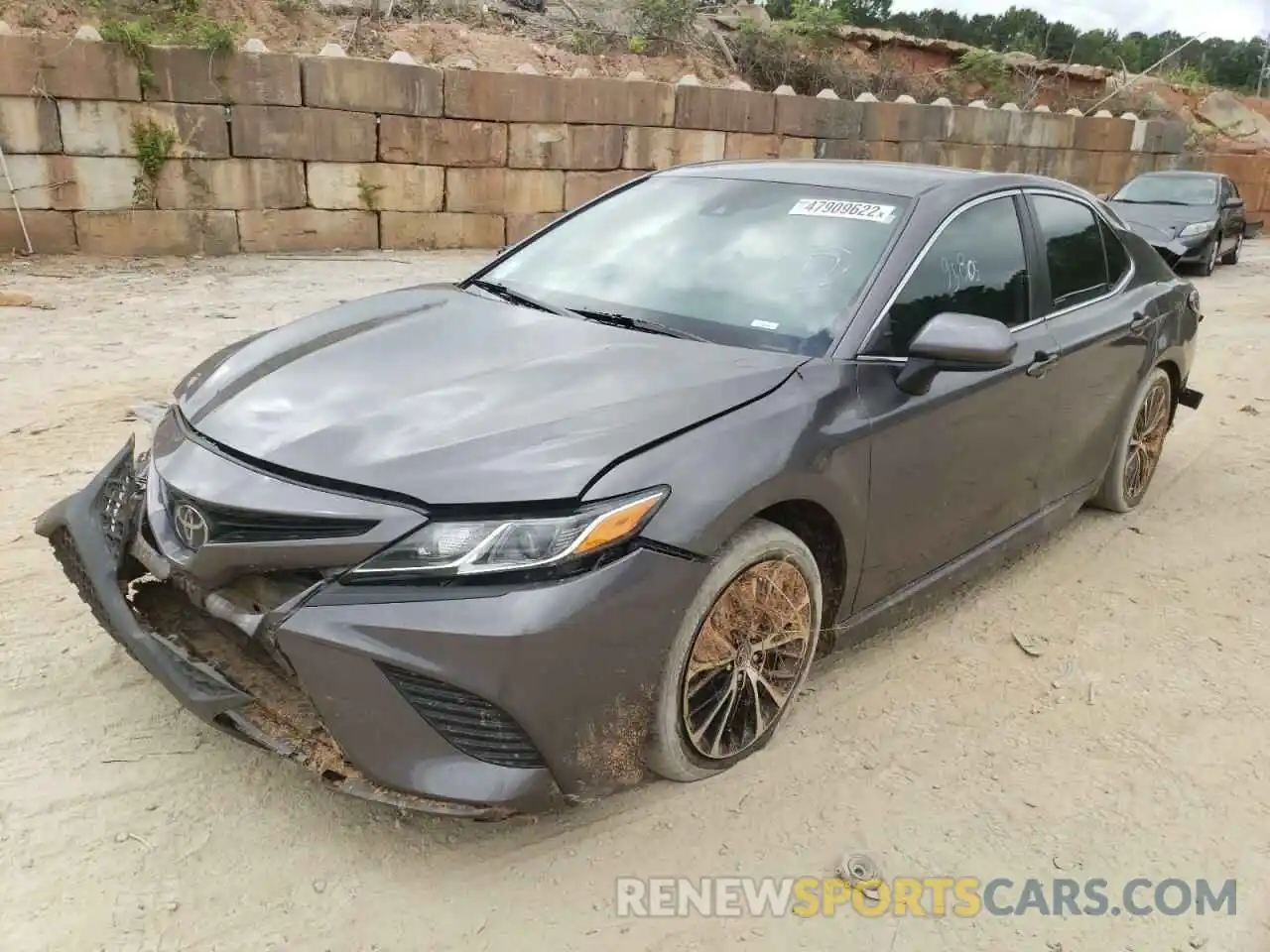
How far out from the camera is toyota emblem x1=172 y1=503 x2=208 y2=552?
232 centimetres

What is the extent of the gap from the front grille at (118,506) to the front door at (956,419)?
2.01m

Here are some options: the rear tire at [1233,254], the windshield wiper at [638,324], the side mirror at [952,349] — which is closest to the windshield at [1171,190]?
the rear tire at [1233,254]

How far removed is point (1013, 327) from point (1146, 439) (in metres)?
1.75

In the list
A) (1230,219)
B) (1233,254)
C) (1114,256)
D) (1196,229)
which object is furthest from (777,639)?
(1233,254)

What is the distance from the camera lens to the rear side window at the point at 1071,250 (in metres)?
3.77

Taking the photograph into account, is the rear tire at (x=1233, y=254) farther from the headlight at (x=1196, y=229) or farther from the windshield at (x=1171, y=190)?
the headlight at (x=1196, y=229)

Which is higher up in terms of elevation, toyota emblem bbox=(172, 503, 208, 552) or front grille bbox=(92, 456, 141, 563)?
toyota emblem bbox=(172, 503, 208, 552)

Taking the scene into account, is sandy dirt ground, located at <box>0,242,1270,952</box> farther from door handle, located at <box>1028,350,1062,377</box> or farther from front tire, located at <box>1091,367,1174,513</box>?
door handle, located at <box>1028,350,1062,377</box>

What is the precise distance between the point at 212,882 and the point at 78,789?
1.72 ft

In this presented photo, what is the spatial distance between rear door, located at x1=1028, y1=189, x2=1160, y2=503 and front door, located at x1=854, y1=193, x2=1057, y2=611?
14cm

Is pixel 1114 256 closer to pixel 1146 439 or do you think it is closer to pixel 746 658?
pixel 1146 439

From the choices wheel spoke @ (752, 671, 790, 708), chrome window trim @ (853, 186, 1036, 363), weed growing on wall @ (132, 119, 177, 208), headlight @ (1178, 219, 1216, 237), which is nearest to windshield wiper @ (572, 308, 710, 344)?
chrome window trim @ (853, 186, 1036, 363)

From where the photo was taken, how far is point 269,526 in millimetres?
2213

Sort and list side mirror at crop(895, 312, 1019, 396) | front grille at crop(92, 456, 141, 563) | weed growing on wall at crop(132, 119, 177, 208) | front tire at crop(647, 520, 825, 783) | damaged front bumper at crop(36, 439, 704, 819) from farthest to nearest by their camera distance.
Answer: weed growing on wall at crop(132, 119, 177, 208)
side mirror at crop(895, 312, 1019, 396)
front grille at crop(92, 456, 141, 563)
front tire at crop(647, 520, 825, 783)
damaged front bumper at crop(36, 439, 704, 819)
